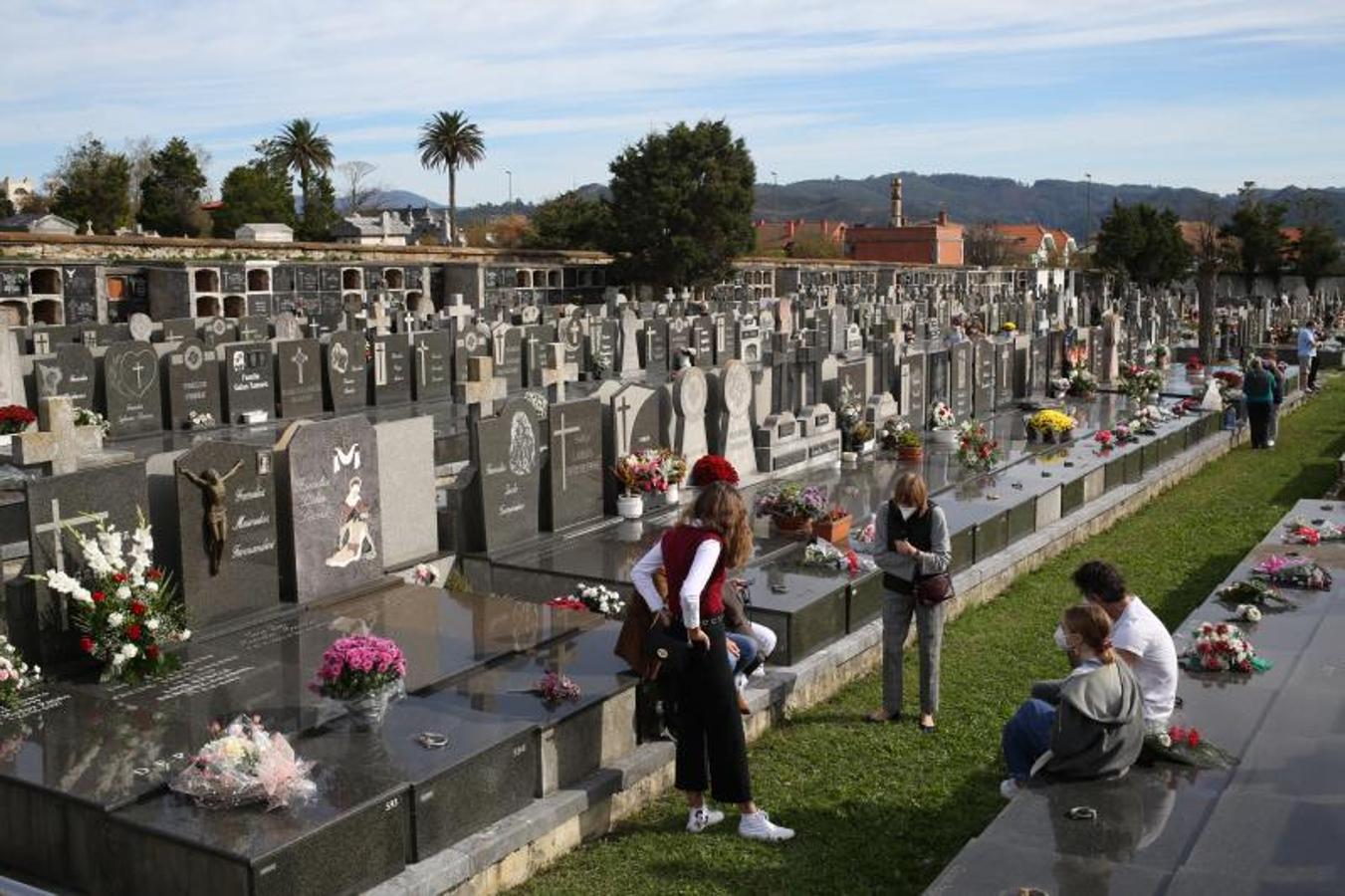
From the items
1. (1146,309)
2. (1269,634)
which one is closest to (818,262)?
(1146,309)

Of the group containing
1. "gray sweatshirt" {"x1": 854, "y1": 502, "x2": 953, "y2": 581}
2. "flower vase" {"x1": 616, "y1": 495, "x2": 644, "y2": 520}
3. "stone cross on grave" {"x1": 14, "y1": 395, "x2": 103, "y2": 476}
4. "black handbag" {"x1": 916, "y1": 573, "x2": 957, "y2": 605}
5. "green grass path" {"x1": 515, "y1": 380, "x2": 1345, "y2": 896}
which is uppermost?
"stone cross on grave" {"x1": 14, "y1": 395, "x2": 103, "y2": 476}

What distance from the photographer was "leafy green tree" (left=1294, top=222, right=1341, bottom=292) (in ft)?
224

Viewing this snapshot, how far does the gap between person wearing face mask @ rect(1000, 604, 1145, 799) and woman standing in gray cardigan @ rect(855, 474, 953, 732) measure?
1454 mm

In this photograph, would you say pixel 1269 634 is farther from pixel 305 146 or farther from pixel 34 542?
pixel 305 146

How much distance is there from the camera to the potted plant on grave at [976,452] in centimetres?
1420

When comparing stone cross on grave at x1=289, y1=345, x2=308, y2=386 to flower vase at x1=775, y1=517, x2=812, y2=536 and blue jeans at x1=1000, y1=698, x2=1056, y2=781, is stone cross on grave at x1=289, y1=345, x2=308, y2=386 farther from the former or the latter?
blue jeans at x1=1000, y1=698, x2=1056, y2=781

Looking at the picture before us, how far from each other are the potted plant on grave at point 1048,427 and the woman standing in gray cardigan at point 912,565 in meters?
9.52

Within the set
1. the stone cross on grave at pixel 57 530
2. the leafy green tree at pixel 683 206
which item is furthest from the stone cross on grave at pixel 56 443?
the leafy green tree at pixel 683 206

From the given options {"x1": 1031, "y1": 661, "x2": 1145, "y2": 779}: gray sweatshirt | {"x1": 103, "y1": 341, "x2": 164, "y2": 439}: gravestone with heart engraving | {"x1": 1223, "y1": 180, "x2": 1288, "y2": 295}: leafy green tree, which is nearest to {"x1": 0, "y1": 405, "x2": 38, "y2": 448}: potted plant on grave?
{"x1": 103, "y1": 341, "x2": 164, "y2": 439}: gravestone with heart engraving

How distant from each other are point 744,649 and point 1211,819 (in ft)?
7.92

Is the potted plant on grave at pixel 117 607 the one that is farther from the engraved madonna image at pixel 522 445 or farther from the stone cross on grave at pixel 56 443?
the engraved madonna image at pixel 522 445

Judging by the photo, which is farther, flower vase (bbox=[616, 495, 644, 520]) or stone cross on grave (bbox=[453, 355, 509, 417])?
flower vase (bbox=[616, 495, 644, 520])

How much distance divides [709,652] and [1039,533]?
7171mm

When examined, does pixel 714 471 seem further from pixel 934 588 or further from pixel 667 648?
pixel 667 648
